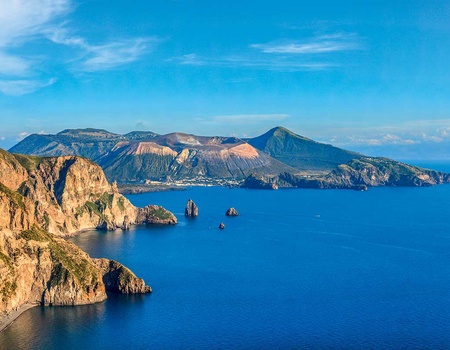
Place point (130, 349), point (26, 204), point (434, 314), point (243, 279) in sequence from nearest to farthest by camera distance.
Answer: point (130, 349) < point (434, 314) < point (26, 204) < point (243, 279)

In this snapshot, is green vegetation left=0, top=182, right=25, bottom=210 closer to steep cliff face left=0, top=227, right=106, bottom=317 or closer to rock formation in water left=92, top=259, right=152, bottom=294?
steep cliff face left=0, top=227, right=106, bottom=317

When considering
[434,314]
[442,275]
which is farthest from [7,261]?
[442,275]

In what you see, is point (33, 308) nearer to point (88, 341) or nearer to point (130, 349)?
point (88, 341)

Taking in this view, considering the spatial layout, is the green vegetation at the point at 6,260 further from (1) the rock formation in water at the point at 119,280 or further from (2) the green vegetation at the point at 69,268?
(1) the rock formation in water at the point at 119,280

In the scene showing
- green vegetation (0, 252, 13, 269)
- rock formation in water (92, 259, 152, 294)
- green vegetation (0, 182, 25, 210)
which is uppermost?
green vegetation (0, 182, 25, 210)

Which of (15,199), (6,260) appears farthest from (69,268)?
(15,199)

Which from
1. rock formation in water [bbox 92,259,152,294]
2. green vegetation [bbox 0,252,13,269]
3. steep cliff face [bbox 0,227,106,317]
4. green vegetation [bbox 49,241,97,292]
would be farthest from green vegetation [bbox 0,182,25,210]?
rock formation in water [bbox 92,259,152,294]

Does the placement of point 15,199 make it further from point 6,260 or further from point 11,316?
point 11,316

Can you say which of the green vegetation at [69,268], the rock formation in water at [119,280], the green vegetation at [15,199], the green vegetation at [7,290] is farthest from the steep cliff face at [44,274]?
the green vegetation at [15,199]
